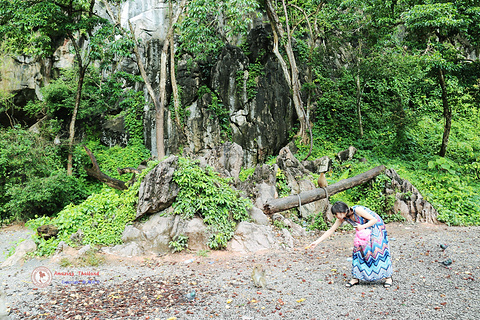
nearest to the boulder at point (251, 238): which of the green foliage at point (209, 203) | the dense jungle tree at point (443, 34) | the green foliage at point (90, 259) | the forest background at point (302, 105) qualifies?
the green foliage at point (209, 203)

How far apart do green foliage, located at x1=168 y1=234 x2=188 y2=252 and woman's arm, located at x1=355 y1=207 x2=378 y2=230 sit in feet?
13.0

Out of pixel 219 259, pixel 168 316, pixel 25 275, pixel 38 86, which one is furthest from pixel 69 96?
pixel 168 316

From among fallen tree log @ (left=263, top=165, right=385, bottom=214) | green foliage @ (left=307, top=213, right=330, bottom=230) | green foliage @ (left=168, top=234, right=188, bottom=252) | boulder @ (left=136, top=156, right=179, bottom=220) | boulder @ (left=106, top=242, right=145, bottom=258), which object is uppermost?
boulder @ (left=136, top=156, right=179, bottom=220)

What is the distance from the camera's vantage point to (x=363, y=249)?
442 centimetres

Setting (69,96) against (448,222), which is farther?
(69,96)

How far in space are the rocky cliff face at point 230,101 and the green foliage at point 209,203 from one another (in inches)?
324

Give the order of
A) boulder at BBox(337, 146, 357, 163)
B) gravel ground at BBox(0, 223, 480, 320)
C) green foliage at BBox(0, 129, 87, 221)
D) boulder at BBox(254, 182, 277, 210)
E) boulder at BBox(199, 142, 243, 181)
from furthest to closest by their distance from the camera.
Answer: boulder at BBox(337, 146, 357, 163)
green foliage at BBox(0, 129, 87, 221)
boulder at BBox(199, 142, 243, 181)
boulder at BBox(254, 182, 277, 210)
gravel ground at BBox(0, 223, 480, 320)

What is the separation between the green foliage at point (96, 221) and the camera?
7043 millimetres

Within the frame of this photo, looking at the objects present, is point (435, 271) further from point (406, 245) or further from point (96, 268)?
point (96, 268)

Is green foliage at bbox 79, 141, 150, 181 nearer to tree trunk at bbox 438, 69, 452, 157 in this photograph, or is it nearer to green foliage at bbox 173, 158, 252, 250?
green foliage at bbox 173, 158, 252, 250

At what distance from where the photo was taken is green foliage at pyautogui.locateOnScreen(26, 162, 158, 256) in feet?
23.1

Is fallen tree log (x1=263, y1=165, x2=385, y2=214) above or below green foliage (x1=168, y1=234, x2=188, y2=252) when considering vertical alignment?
above

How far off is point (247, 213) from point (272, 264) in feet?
6.40

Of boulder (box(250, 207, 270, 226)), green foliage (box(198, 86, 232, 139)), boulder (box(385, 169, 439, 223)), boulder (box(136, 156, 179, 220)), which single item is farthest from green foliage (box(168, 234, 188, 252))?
green foliage (box(198, 86, 232, 139))
